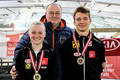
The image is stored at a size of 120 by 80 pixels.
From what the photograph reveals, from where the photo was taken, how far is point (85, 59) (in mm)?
1675

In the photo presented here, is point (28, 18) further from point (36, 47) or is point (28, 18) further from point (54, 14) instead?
point (36, 47)

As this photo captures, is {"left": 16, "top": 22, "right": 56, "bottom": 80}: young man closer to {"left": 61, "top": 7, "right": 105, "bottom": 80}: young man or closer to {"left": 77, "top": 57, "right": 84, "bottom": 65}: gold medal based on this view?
{"left": 61, "top": 7, "right": 105, "bottom": 80}: young man

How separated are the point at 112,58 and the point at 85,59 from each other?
2.17 meters

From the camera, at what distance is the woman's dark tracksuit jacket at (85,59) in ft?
5.35

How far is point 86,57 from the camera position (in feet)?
5.51

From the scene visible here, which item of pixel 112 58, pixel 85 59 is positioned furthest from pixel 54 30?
pixel 112 58

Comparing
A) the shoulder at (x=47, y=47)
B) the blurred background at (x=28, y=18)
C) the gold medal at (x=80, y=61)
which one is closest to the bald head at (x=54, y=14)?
the shoulder at (x=47, y=47)

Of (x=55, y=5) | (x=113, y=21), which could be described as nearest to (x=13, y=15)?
(x=113, y=21)

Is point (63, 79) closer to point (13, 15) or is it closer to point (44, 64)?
point (44, 64)

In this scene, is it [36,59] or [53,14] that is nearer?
[36,59]

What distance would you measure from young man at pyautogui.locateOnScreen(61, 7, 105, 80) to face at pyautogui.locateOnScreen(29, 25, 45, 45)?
27cm

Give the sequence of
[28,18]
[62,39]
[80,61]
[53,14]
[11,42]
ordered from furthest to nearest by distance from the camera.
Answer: [28,18] → [11,42] → [53,14] → [62,39] → [80,61]

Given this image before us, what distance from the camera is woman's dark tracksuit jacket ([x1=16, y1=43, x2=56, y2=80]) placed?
173 centimetres

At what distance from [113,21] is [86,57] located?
10144 mm
